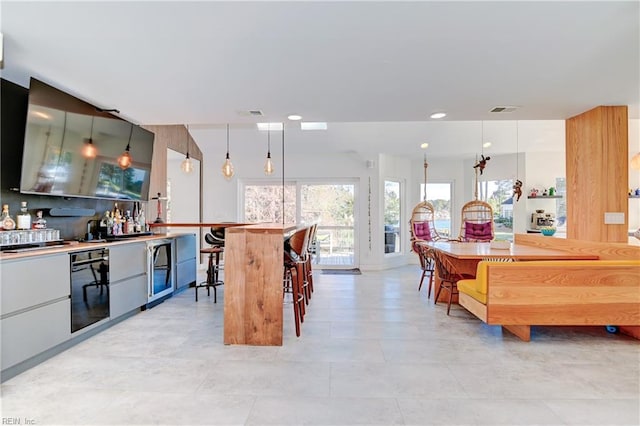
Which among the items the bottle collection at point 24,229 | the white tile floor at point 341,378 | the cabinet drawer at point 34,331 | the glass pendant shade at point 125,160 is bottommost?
the white tile floor at point 341,378

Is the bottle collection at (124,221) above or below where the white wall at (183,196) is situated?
below

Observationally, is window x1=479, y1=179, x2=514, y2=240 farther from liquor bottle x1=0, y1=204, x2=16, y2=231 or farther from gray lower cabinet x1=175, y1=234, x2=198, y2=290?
liquor bottle x1=0, y1=204, x2=16, y2=231

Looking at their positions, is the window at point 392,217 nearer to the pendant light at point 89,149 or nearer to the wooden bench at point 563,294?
the wooden bench at point 563,294

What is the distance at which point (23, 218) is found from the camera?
292cm

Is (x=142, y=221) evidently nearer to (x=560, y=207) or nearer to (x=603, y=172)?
(x=603, y=172)

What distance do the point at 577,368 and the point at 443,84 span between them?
2.58 meters

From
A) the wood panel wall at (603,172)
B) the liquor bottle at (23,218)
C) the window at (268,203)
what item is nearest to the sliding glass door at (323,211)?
the window at (268,203)

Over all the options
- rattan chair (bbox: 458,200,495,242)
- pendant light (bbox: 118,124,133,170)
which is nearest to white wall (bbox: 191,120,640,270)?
rattan chair (bbox: 458,200,495,242)

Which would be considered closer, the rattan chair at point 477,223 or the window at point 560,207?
the rattan chair at point 477,223

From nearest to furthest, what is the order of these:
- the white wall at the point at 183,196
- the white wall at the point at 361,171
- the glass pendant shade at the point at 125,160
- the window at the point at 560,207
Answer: the glass pendant shade at the point at 125,160 → the white wall at the point at 361,171 → the window at the point at 560,207 → the white wall at the point at 183,196

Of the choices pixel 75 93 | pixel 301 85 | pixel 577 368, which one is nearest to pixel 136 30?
pixel 301 85

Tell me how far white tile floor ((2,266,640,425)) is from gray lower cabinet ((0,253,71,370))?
0.66 feet

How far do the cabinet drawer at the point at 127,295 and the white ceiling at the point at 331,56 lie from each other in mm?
1970

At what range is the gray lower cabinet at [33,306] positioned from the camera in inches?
92.0
